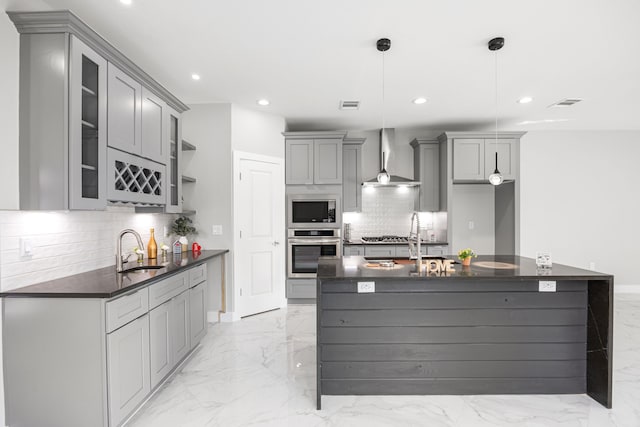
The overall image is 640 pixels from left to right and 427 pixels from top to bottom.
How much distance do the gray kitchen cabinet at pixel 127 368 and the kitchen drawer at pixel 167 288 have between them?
143mm

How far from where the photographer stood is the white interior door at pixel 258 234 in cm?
438

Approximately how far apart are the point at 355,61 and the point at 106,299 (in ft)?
9.01

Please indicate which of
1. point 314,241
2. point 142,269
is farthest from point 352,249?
point 142,269

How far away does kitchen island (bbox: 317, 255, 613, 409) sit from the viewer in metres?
2.47

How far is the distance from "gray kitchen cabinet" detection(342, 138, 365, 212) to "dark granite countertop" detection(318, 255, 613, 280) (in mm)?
2296

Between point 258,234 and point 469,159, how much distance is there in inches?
131

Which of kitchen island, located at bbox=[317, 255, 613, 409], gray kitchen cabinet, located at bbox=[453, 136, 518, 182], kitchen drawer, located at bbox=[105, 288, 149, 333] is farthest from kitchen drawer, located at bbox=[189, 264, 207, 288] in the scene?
gray kitchen cabinet, located at bbox=[453, 136, 518, 182]

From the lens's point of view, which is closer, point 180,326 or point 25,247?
point 25,247

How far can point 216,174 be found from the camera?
14.1 feet

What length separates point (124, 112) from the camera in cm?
248

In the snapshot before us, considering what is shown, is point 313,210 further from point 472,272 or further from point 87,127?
point 87,127

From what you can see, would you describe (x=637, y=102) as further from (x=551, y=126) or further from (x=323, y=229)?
(x=323, y=229)

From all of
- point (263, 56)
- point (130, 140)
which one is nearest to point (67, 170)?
point (130, 140)

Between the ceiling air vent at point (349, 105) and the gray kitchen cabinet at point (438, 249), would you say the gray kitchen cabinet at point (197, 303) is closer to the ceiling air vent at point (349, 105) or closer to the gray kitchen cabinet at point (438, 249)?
the ceiling air vent at point (349, 105)
